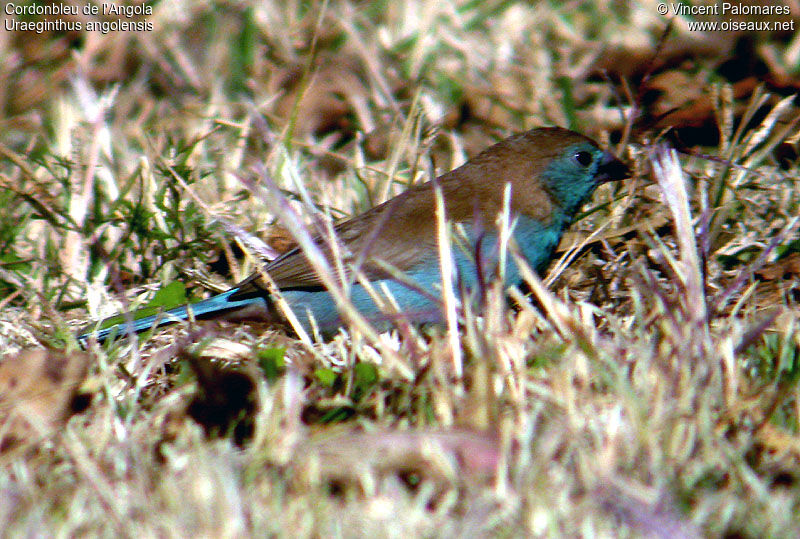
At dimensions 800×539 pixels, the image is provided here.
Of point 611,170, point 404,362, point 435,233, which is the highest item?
point 611,170

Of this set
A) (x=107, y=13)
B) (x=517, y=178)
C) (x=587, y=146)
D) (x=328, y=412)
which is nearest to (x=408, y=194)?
Answer: (x=517, y=178)

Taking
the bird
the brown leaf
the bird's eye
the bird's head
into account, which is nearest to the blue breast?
the bird

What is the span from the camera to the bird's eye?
3549 millimetres

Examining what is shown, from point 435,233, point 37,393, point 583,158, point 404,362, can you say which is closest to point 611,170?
point 583,158

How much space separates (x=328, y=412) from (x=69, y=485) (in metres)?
0.60

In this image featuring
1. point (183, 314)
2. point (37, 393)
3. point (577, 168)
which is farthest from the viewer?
point (577, 168)

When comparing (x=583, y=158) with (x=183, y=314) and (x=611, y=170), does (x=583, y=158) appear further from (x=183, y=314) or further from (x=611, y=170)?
(x=183, y=314)

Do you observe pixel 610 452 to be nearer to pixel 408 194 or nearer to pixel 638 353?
pixel 638 353

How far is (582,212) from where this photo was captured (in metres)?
3.76

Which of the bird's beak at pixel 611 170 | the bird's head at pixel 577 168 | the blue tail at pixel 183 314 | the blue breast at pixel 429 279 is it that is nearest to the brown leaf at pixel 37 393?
the blue tail at pixel 183 314

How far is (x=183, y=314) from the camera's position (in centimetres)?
316

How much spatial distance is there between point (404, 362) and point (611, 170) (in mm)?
1589

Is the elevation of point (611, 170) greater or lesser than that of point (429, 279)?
greater

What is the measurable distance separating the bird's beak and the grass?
0.05m
